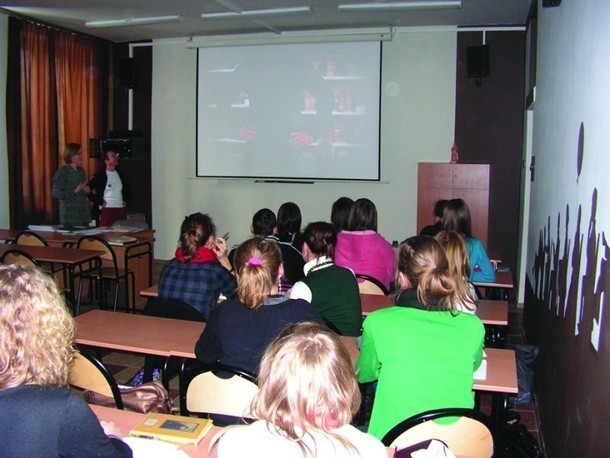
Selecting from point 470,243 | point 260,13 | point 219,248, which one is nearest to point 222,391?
point 219,248

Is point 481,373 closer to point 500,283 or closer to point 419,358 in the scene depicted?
point 419,358

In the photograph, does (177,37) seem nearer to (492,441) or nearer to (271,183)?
(271,183)

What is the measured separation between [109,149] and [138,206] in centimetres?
99

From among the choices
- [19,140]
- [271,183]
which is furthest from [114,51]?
[271,183]

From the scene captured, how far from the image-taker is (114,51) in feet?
29.5

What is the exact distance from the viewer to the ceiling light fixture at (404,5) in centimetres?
614

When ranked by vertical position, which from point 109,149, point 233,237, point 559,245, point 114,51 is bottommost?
point 233,237

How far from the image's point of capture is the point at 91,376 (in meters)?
2.57

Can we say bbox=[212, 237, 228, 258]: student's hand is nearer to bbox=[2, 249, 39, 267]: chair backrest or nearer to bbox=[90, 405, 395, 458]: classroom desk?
bbox=[2, 249, 39, 267]: chair backrest

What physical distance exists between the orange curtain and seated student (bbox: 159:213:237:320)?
4.76 m

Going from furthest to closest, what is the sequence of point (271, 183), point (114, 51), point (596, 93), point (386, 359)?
1. point (114, 51)
2. point (271, 183)
3. point (596, 93)
4. point (386, 359)

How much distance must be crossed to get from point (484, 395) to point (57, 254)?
3600 mm

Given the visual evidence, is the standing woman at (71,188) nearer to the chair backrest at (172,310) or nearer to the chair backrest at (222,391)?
the chair backrest at (172,310)

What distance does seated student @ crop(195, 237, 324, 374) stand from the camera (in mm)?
2527
